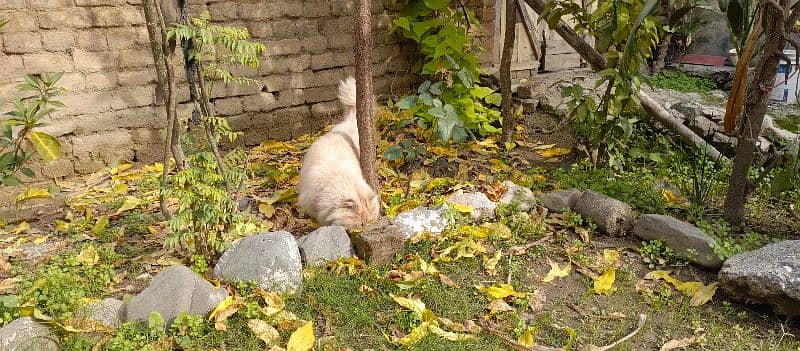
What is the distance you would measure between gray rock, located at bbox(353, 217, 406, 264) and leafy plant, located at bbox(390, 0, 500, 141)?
178 cm

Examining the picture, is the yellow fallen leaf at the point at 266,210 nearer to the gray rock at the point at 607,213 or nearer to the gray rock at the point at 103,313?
the gray rock at the point at 103,313

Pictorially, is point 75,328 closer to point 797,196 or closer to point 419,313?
point 419,313

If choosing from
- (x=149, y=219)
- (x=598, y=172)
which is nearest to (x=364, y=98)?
(x=149, y=219)

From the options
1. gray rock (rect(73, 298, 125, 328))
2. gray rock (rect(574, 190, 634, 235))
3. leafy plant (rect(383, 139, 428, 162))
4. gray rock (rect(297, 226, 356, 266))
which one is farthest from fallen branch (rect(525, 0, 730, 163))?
gray rock (rect(73, 298, 125, 328))

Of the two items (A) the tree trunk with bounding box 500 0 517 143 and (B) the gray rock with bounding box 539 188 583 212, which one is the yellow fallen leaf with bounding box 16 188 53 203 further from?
(A) the tree trunk with bounding box 500 0 517 143

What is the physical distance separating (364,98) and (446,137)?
2.30ft

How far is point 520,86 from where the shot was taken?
667 cm

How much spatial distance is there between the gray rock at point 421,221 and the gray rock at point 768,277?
161 cm

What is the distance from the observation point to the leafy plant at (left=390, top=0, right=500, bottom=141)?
550cm

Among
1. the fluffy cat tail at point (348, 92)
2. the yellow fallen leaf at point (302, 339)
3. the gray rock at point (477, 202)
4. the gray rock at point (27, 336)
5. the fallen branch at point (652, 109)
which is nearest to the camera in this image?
the gray rock at point (27, 336)

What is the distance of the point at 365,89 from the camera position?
4.04 m

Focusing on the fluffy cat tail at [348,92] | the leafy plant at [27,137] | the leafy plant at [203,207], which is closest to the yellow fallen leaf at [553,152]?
the fluffy cat tail at [348,92]

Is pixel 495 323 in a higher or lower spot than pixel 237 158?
lower

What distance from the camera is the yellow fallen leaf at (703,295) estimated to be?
328 cm
